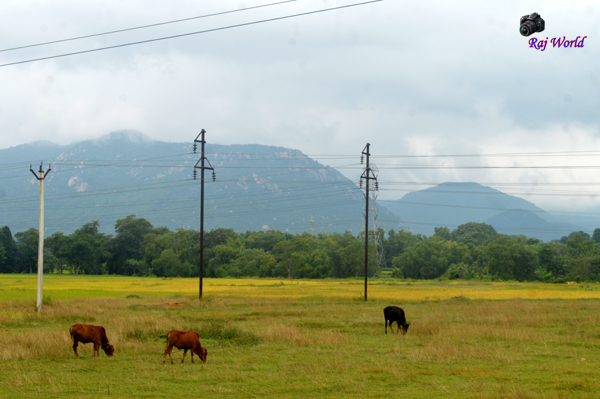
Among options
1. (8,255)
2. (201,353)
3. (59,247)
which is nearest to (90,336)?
(201,353)

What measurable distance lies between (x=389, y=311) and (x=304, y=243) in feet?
361

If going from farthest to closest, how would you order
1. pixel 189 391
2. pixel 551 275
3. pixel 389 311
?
pixel 551 275 < pixel 389 311 < pixel 189 391

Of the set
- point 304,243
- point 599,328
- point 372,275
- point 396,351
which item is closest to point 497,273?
point 372,275

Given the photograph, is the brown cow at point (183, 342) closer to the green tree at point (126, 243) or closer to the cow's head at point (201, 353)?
the cow's head at point (201, 353)

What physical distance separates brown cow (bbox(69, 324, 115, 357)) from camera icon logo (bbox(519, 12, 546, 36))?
1576 cm

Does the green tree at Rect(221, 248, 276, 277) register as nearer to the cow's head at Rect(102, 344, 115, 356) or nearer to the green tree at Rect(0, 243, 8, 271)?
the green tree at Rect(0, 243, 8, 271)

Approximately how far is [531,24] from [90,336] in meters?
16.2

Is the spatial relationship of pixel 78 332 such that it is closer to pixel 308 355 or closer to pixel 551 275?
pixel 308 355

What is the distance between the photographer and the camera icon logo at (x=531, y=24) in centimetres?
1360

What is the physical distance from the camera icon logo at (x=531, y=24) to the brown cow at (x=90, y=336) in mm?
15765

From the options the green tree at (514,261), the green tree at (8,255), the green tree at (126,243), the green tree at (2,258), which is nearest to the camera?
the green tree at (514,261)

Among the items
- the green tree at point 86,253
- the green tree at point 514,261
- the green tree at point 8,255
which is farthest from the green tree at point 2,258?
the green tree at point 514,261

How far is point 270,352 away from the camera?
17312 millimetres

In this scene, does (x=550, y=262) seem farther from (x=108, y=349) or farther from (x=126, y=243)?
(x=126, y=243)
